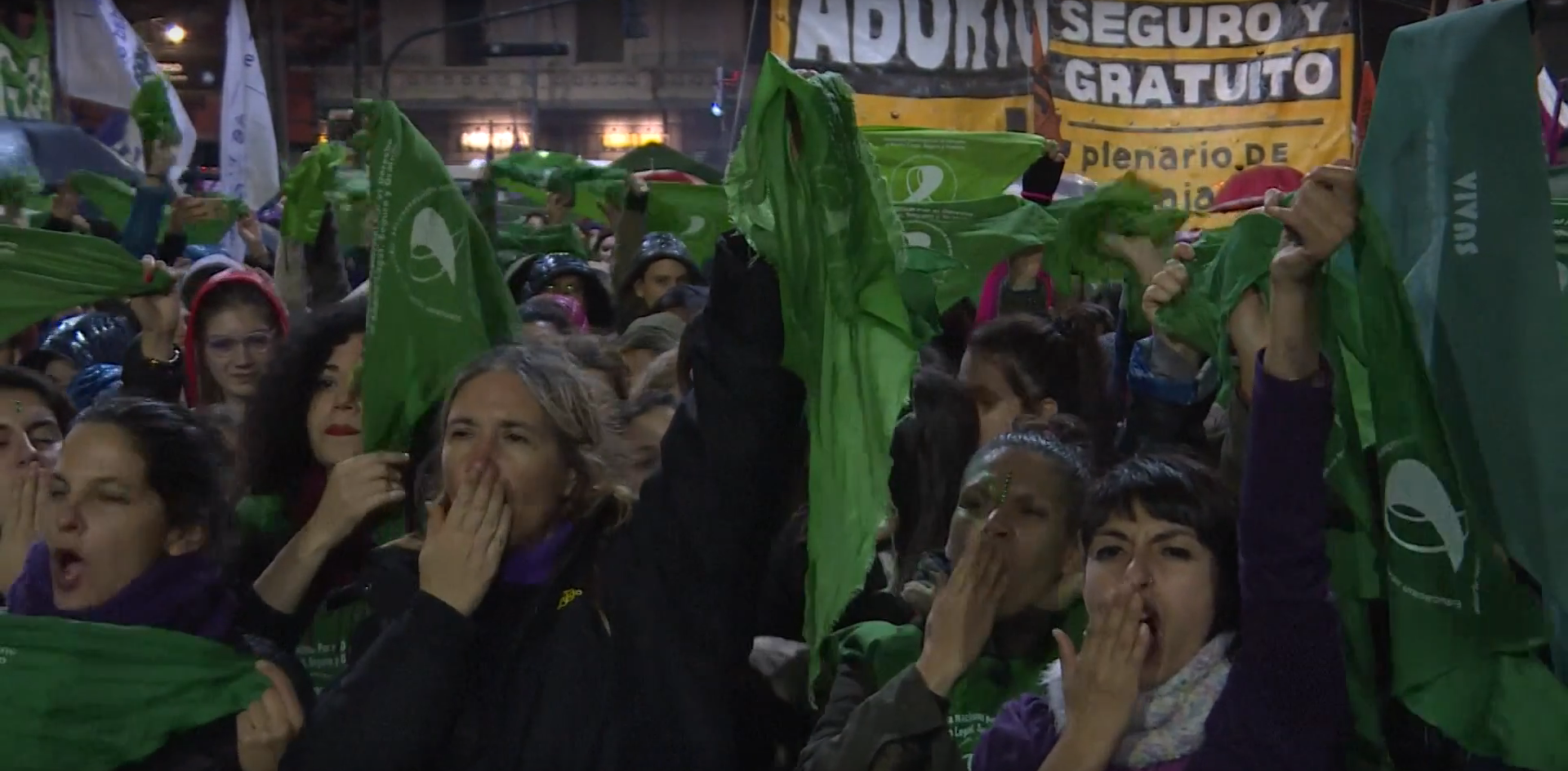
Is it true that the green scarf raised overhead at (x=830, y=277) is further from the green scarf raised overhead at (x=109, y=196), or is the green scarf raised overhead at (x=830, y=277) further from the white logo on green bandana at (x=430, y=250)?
the green scarf raised overhead at (x=109, y=196)

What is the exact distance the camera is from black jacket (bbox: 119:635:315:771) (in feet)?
8.53

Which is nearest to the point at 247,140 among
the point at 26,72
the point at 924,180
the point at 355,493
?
the point at 924,180

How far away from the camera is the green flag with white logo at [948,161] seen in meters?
5.60

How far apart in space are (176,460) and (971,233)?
2949 mm

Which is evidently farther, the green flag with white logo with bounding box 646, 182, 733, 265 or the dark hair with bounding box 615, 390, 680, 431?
the green flag with white logo with bounding box 646, 182, 733, 265

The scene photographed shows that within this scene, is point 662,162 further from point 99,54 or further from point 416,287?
point 416,287

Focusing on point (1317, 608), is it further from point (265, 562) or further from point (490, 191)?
point (490, 191)

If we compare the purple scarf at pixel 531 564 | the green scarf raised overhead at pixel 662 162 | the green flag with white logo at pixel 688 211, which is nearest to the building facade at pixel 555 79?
the green scarf raised overhead at pixel 662 162

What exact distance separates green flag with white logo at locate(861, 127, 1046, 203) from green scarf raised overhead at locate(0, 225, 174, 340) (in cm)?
260

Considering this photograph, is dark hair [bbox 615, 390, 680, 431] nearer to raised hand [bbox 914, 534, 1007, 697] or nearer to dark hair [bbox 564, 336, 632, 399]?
dark hair [bbox 564, 336, 632, 399]

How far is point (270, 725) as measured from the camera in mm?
2475

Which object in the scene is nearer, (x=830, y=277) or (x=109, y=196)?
(x=830, y=277)

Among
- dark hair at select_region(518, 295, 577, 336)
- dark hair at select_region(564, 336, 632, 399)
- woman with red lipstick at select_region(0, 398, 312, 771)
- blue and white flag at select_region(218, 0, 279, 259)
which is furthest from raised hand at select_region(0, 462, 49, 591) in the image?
blue and white flag at select_region(218, 0, 279, 259)

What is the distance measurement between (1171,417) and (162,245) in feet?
11.7
